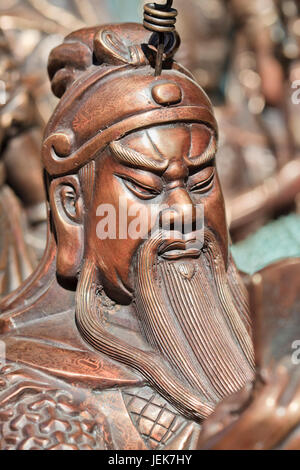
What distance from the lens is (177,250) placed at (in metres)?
1.78

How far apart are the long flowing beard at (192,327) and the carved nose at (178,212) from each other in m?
0.06

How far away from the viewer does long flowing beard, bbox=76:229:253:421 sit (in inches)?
67.7

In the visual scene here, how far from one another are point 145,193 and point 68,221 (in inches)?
9.6

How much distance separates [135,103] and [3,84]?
4.21 ft

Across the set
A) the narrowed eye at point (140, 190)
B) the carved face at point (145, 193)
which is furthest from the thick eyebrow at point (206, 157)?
the narrowed eye at point (140, 190)

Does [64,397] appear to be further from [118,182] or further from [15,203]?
[15,203]

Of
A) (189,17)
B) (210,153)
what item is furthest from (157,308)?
(189,17)

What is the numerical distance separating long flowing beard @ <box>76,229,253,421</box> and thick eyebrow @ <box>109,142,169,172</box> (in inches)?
6.9

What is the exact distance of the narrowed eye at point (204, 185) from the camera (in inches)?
71.1

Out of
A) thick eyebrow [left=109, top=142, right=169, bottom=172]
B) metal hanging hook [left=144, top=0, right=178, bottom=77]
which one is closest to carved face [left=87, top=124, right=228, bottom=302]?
thick eyebrow [left=109, top=142, right=169, bottom=172]

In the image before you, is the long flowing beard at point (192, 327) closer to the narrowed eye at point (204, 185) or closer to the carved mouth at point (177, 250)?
the carved mouth at point (177, 250)

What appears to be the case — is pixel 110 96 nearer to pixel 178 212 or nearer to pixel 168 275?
pixel 178 212

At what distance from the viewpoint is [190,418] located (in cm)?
170

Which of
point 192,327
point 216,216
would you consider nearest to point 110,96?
point 216,216
